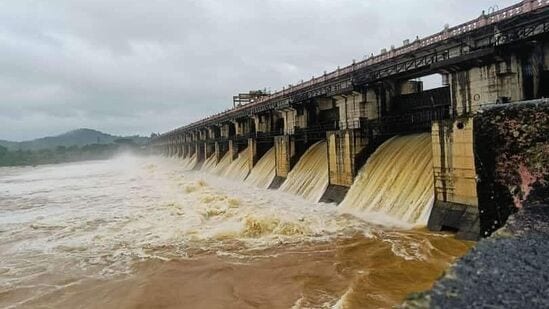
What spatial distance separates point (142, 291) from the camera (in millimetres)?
9250

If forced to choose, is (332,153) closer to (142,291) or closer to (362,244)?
(362,244)

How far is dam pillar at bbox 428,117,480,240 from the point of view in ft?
40.2

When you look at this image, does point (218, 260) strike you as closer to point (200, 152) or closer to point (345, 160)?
point (345, 160)

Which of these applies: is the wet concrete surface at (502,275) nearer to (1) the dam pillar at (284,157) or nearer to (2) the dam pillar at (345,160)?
(2) the dam pillar at (345,160)

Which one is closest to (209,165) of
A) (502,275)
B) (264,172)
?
(264,172)

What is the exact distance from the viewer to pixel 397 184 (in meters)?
16.1

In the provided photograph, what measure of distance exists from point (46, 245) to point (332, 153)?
13.6m

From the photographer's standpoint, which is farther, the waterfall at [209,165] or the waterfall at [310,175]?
the waterfall at [209,165]

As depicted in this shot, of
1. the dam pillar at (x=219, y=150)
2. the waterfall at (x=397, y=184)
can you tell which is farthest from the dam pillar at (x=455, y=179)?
the dam pillar at (x=219, y=150)

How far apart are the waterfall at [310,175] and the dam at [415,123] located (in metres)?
0.09

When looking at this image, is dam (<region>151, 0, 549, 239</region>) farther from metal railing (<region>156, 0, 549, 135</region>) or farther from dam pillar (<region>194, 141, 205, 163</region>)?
dam pillar (<region>194, 141, 205, 163</region>)

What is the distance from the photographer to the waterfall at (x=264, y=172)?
2952 cm

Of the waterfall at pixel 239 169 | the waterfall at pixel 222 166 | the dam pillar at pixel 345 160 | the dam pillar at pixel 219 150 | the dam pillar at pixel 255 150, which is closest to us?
the dam pillar at pixel 345 160

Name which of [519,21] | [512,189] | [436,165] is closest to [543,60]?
[519,21]
